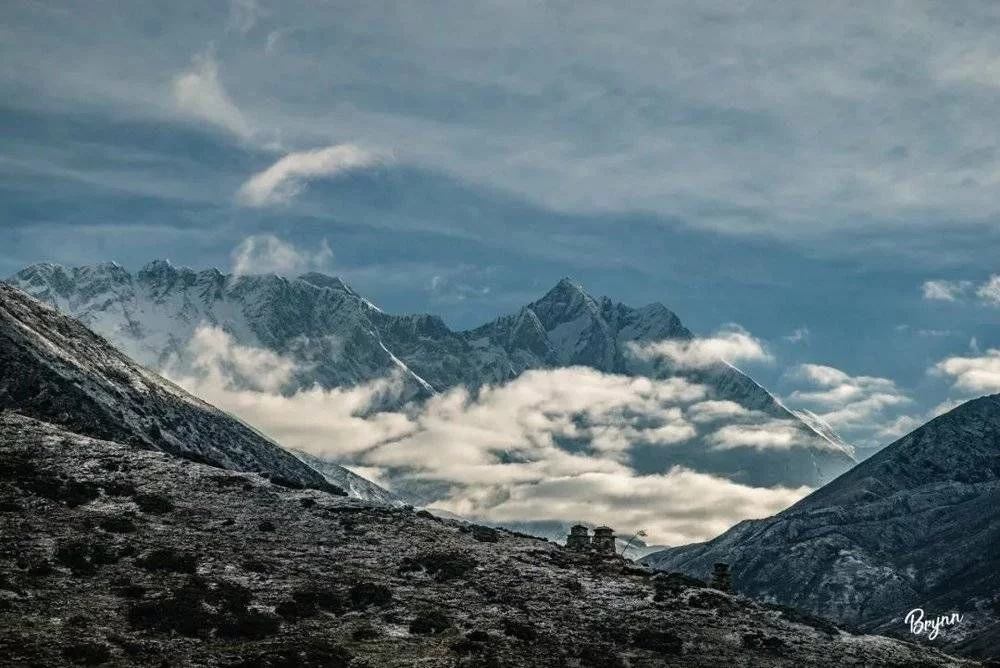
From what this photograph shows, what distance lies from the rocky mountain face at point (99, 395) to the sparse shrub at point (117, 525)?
2425 cm

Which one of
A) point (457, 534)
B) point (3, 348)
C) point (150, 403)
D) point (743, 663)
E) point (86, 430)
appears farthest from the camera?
point (150, 403)

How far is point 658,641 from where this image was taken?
57.7 m

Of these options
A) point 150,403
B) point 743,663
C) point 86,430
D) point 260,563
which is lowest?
point 743,663

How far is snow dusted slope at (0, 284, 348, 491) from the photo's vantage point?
119m

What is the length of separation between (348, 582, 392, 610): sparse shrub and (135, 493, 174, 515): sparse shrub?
15.9 m

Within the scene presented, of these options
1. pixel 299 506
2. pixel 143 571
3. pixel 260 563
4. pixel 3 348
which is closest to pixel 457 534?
pixel 299 506

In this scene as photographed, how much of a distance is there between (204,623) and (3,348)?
82.2m

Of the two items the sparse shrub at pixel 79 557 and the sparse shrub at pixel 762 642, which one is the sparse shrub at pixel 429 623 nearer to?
the sparse shrub at pixel 762 642

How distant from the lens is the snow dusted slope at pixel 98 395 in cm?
11919

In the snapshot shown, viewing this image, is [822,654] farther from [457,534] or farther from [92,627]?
[92,627]

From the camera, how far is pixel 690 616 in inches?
2445

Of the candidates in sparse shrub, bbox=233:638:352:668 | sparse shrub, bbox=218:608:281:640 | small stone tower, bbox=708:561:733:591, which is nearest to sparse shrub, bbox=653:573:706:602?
small stone tower, bbox=708:561:733:591

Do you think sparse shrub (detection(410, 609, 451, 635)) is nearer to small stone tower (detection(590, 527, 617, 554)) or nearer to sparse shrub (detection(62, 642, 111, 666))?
sparse shrub (detection(62, 642, 111, 666))

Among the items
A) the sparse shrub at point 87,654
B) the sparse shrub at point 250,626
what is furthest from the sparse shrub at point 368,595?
the sparse shrub at point 87,654
